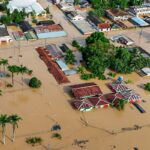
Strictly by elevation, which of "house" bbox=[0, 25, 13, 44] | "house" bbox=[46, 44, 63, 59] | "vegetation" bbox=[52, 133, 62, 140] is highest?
"house" bbox=[0, 25, 13, 44]

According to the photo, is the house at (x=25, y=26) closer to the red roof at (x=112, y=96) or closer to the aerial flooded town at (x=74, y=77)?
the aerial flooded town at (x=74, y=77)

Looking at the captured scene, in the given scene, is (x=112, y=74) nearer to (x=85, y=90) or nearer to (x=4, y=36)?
(x=85, y=90)

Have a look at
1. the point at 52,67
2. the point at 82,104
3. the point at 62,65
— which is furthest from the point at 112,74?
the point at 82,104

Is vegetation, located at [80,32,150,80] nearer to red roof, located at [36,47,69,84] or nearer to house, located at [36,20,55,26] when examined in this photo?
red roof, located at [36,47,69,84]

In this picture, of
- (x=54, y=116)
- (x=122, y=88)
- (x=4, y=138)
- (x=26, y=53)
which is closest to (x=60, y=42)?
(x=26, y=53)

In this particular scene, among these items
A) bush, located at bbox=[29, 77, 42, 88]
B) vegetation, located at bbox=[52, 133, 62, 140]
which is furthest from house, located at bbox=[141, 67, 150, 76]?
vegetation, located at bbox=[52, 133, 62, 140]
